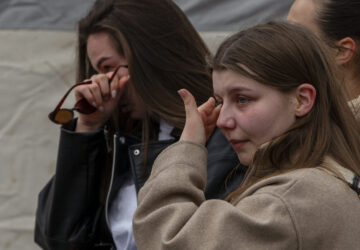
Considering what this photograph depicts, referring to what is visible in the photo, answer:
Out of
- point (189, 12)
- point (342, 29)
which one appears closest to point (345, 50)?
point (342, 29)

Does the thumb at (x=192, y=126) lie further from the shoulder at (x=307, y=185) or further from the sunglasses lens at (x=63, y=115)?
the sunglasses lens at (x=63, y=115)

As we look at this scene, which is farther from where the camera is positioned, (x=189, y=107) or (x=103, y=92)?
(x=103, y=92)

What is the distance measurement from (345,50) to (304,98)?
0.45 meters

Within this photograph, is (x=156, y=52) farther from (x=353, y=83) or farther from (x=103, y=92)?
(x=353, y=83)

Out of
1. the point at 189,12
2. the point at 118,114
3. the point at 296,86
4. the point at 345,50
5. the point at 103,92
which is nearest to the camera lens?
the point at 296,86

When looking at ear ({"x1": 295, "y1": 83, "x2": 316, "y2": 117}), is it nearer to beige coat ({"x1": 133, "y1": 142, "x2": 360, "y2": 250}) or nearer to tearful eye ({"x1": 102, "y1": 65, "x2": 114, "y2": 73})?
beige coat ({"x1": 133, "y1": 142, "x2": 360, "y2": 250})

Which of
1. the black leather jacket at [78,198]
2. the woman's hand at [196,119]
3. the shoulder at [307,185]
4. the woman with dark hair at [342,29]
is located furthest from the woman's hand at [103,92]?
the shoulder at [307,185]

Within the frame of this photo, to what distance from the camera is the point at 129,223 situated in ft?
6.17

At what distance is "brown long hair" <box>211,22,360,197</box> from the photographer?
1335mm

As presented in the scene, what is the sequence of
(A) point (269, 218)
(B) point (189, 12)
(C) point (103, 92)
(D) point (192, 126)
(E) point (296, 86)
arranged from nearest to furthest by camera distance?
(A) point (269, 218) < (E) point (296, 86) < (D) point (192, 126) < (C) point (103, 92) < (B) point (189, 12)

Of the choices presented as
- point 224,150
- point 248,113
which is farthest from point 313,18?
point 248,113

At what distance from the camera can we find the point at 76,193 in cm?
208

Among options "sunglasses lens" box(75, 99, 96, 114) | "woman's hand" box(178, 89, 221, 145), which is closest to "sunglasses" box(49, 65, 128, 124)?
"sunglasses lens" box(75, 99, 96, 114)

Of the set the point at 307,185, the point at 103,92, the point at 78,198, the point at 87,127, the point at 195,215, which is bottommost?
the point at 78,198
